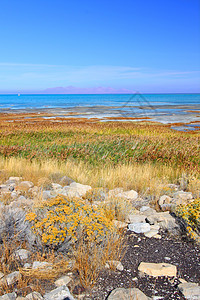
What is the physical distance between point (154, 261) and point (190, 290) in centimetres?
76

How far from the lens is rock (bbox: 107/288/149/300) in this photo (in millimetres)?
2893

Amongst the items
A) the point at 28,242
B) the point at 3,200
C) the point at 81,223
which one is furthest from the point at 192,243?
the point at 3,200

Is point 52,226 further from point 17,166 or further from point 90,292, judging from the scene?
point 17,166

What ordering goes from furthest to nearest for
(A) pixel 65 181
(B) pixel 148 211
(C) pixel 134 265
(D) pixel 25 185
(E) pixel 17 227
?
1. (A) pixel 65 181
2. (D) pixel 25 185
3. (B) pixel 148 211
4. (E) pixel 17 227
5. (C) pixel 134 265

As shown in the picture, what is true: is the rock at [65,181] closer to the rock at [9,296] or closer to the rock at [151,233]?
the rock at [151,233]

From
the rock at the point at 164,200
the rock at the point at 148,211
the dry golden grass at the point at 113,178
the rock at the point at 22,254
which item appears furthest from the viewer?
the dry golden grass at the point at 113,178

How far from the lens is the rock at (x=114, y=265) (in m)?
3.48

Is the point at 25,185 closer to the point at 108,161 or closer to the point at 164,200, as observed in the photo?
the point at 164,200

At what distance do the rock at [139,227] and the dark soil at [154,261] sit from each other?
10cm

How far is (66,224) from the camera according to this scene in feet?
12.4

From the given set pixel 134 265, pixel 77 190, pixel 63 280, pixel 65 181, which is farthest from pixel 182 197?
pixel 63 280

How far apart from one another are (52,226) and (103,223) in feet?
2.45

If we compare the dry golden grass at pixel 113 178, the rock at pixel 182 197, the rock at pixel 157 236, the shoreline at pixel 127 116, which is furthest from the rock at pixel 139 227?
the shoreline at pixel 127 116

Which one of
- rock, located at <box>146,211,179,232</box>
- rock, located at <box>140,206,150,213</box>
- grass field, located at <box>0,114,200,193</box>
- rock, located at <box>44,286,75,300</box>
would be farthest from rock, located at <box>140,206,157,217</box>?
rock, located at <box>44,286,75,300</box>
